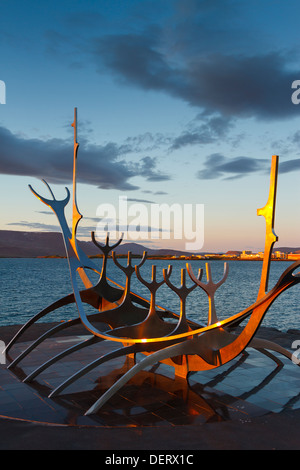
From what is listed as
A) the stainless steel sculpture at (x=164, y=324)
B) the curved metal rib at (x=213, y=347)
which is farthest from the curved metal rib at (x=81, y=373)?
the curved metal rib at (x=213, y=347)

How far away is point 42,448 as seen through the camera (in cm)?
711

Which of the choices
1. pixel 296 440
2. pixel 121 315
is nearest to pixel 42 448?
pixel 296 440

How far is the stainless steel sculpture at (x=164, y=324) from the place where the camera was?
9961mm

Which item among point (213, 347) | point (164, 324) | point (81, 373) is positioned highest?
point (164, 324)

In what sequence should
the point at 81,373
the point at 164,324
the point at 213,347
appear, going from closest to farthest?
the point at 81,373, the point at 213,347, the point at 164,324

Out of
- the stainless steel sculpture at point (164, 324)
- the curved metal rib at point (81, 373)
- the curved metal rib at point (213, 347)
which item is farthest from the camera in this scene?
the curved metal rib at point (81, 373)

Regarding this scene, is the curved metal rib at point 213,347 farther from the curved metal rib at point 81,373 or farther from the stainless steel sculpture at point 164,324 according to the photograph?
the curved metal rib at point 81,373

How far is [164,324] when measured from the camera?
1288cm

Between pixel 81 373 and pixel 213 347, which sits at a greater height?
pixel 213 347

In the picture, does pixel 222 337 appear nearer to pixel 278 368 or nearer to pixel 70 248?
pixel 278 368

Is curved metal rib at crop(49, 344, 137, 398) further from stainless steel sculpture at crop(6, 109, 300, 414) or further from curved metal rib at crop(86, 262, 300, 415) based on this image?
curved metal rib at crop(86, 262, 300, 415)

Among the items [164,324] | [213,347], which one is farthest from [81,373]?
[213,347]

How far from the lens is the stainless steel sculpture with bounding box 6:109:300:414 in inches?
392

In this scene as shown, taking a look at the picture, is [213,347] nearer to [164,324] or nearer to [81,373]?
[164,324]
